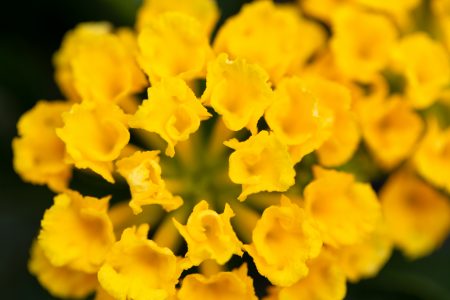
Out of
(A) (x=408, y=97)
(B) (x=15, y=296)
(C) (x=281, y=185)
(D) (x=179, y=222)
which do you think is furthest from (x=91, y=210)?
(A) (x=408, y=97)

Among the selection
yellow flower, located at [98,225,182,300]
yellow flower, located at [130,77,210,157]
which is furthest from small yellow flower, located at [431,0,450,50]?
yellow flower, located at [98,225,182,300]

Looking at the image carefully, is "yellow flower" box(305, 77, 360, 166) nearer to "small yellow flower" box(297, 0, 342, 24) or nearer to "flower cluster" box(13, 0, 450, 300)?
"flower cluster" box(13, 0, 450, 300)

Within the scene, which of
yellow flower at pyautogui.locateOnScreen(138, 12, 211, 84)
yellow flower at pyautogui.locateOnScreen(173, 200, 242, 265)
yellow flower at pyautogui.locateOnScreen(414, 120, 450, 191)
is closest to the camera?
yellow flower at pyautogui.locateOnScreen(173, 200, 242, 265)

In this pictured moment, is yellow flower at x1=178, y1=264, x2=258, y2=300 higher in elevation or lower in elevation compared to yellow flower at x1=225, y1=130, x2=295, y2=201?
lower

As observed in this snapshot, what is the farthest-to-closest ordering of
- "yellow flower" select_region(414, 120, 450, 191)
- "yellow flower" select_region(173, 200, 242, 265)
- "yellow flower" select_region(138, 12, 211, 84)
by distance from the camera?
"yellow flower" select_region(414, 120, 450, 191), "yellow flower" select_region(138, 12, 211, 84), "yellow flower" select_region(173, 200, 242, 265)

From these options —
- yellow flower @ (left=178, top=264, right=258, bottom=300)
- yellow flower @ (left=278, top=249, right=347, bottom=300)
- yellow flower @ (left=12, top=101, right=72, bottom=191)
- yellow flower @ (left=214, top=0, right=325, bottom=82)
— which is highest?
yellow flower @ (left=214, top=0, right=325, bottom=82)

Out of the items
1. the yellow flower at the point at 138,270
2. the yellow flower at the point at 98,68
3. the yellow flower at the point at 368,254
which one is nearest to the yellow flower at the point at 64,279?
the yellow flower at the point at 138,270

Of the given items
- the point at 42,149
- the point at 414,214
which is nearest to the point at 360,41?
the point at 414,214
